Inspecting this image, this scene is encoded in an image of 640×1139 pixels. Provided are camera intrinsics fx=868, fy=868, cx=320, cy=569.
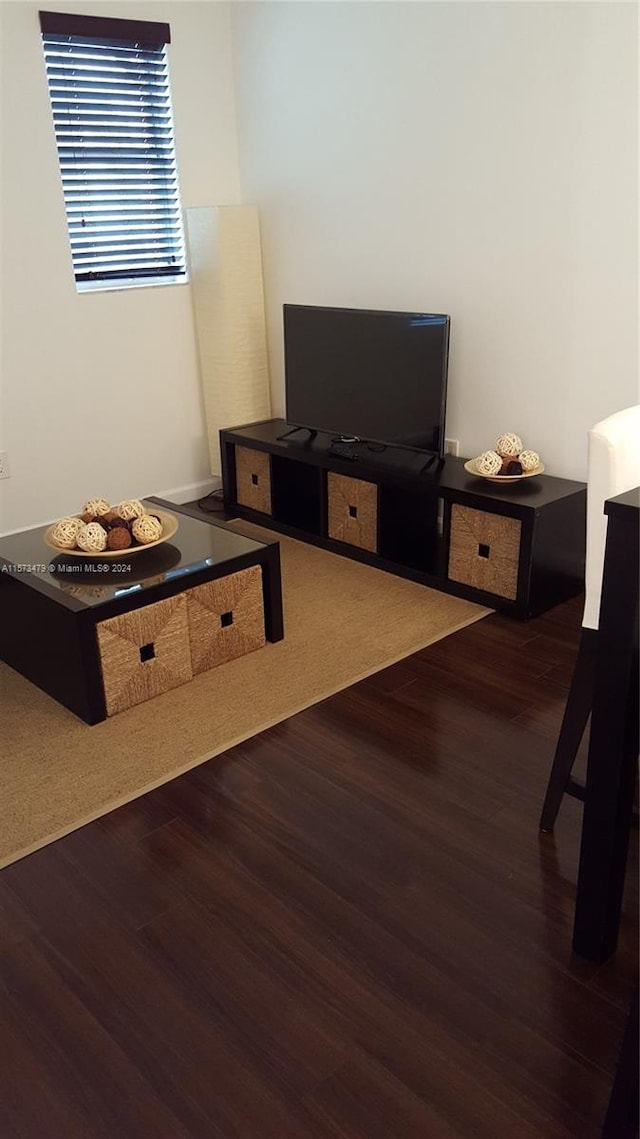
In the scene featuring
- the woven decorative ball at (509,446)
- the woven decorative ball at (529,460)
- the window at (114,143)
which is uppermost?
the window at (114,143)

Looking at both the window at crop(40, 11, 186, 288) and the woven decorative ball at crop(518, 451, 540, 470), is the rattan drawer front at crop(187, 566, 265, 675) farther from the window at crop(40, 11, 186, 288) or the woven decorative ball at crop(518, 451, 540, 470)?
the window at crop(40, 11, 186, 288)

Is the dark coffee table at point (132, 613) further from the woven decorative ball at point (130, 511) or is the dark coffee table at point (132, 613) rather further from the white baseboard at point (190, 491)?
the white baseboard at point (190, 491)

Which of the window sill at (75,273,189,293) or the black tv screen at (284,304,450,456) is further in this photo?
the window sill at (75,273,189,293)

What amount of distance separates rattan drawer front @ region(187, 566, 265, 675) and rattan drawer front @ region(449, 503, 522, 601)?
2.64 ft

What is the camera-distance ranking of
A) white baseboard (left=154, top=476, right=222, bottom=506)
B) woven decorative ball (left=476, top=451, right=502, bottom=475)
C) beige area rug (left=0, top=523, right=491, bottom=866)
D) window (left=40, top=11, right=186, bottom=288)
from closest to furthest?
beige area rug (left=0, top=523, right=491, bottom=866), woven decorative ball (left=476, top=451, right=502, bottom=475), window (left=40, top=11, right=186, bottom=288), white baseboard (left=154, top=476, right=222, bottom=506)

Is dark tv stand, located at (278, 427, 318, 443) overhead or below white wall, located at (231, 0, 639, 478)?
below

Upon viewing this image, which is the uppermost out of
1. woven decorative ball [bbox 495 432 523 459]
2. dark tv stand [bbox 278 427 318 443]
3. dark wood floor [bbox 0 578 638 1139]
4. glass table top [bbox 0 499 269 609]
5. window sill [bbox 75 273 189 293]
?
window sill [bbox 75 273 189 293]

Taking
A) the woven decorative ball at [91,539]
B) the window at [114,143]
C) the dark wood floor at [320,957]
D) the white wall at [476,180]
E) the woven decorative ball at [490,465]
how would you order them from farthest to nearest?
1. the window at [114,143]
2. the woven decorative ball at [490,465]
3. the white wall at [476,180]
4. the woven decorative ball at [91,539]
5. the dark wood floor at [320,957]

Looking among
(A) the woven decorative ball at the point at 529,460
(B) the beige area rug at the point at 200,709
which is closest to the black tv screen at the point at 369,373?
(A) the woven decorative ball at the point at 529,460

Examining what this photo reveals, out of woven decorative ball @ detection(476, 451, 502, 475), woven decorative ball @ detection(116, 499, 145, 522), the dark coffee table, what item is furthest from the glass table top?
woven decorative ball @ detection(476, 451, 502, 475)

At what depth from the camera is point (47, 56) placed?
3.59 meters

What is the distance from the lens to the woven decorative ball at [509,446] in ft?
10.6

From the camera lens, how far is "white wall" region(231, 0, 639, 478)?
2.95m

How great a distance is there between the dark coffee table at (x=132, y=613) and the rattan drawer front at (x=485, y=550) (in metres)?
0.74
